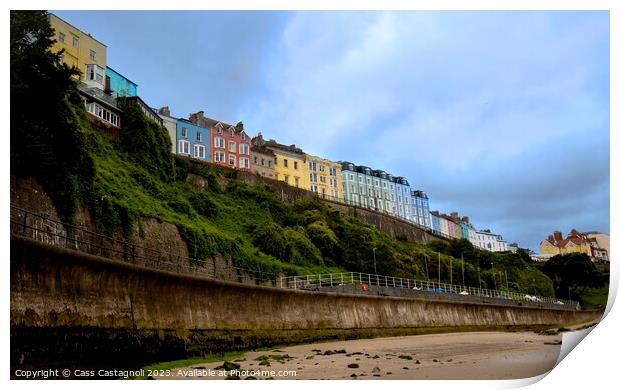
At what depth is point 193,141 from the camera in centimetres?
4059

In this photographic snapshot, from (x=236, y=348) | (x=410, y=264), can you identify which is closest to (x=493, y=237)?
(x=410, y=264)

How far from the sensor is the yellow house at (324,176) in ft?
184

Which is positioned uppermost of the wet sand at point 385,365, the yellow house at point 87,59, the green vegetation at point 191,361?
the yellow house at point 87,59

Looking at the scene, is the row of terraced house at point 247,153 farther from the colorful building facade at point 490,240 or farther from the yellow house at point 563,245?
the yellow house at point 563,245

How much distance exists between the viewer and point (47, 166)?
1217 centimetres

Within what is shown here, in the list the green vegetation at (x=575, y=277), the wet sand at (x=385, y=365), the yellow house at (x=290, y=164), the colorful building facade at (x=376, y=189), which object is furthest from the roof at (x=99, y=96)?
the colorful building facade at (x=376, y=189)

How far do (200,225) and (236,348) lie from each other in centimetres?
1159

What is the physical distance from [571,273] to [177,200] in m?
36.1

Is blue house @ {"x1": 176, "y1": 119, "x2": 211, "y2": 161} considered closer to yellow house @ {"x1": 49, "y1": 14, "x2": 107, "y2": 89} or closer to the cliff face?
yellow house @ {"x1": 49, "y1": 14, "x2": 107, "y2": 89}

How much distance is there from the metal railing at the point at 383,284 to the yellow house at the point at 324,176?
20.8 metres

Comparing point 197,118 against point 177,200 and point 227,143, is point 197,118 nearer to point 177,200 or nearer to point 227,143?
point 227,143

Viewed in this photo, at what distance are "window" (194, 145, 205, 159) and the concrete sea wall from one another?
82.1 ft

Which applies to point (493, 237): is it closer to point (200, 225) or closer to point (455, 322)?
point (455, 322)

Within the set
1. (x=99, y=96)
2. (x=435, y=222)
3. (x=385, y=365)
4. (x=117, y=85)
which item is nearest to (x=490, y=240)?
(x=435, y=222)
